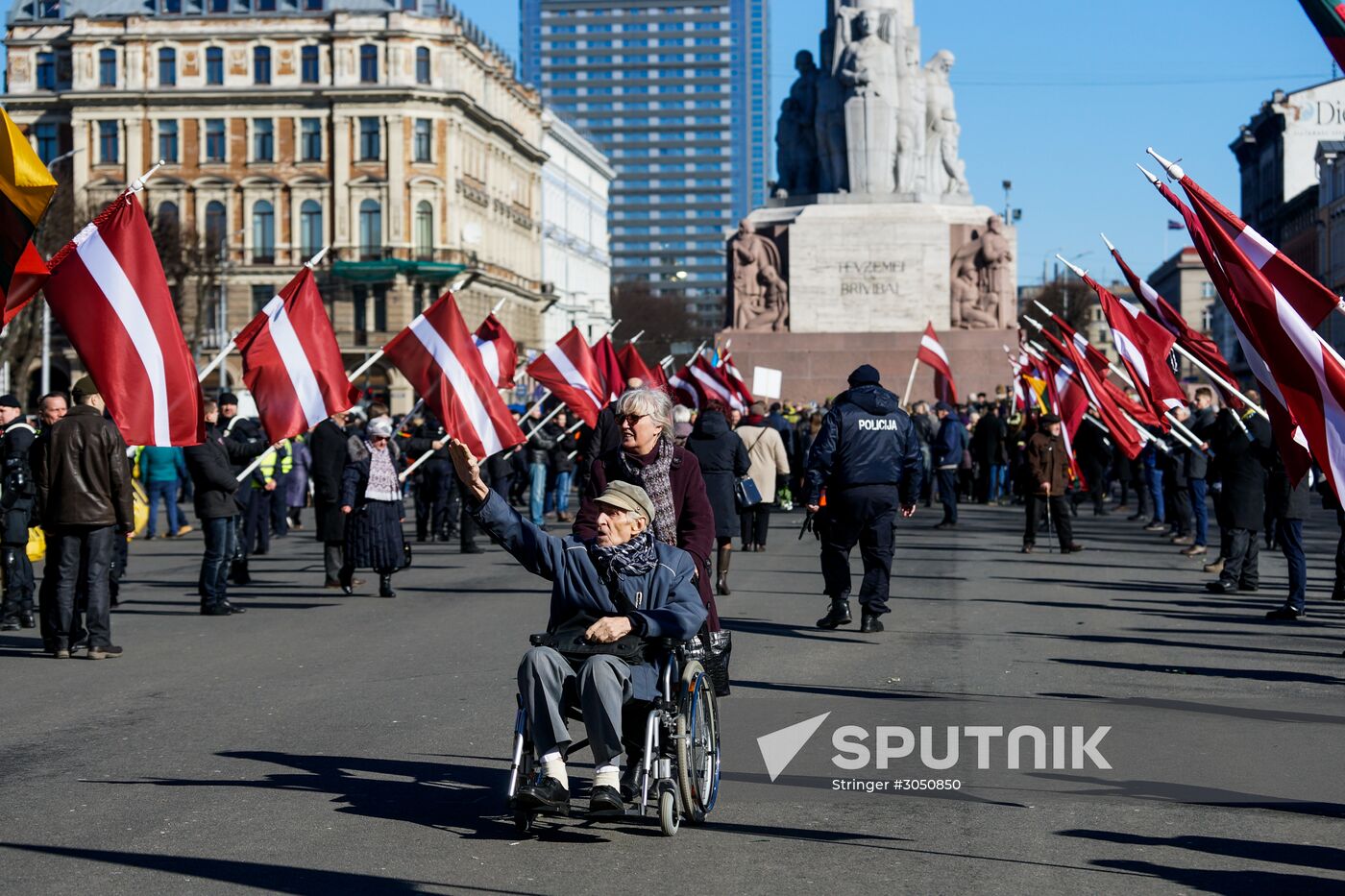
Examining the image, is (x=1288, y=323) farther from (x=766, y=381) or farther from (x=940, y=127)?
(x=940, y=127)

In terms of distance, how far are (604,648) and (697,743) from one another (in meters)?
0.47

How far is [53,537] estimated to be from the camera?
13.3 meters

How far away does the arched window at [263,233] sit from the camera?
302ft

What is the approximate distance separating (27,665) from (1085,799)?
7.15 meters

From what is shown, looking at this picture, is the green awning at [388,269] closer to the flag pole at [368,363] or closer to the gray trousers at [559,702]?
the flag pole at [368,363]

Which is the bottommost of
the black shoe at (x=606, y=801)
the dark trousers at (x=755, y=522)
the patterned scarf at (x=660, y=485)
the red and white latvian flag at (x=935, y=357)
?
the black shoe at (x=606, y=801)

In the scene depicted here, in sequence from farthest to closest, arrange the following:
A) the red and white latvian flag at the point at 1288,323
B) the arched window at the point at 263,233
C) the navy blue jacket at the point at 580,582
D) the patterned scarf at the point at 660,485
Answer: the arched window at the point at 263,233 → the patterned scarf at the point at 660,485 → the red and white latvian flag at the point at 1288,323 → the navy blue jacket at the point at 580,582

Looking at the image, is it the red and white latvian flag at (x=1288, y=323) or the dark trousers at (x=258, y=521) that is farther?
the dark trousers at (x=258, y=521)

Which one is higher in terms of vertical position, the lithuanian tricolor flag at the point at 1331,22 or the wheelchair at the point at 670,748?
the lithuanian tricolor flag at the point at 1331,22

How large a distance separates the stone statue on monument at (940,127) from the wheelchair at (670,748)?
3705 centimetres

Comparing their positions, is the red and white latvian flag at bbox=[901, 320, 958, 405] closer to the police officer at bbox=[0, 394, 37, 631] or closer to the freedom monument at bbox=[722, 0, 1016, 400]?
the freedom monument at bbox=[722, 0, 1016, 400]

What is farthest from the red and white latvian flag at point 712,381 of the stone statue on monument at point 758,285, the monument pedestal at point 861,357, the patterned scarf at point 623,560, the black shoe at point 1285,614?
the patterned scarf at point 623,560

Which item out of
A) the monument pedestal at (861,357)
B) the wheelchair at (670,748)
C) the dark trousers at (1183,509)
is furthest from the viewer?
the monument pedestal at (861,357)

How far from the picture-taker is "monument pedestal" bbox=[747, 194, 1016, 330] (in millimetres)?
42344
